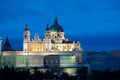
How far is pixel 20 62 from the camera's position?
495ft

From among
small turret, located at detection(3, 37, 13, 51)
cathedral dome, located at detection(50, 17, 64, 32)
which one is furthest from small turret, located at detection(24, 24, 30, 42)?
cathedral dome, located at detection(50, 17, 64, 32)

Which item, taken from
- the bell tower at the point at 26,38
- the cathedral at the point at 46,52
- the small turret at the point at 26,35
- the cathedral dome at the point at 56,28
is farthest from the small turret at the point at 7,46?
the cathedral dome at the point at 56,28

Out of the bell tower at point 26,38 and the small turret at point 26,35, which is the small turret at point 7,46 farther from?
the small turret at point 26,35

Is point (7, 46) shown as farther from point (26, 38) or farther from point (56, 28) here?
point (56, 28)

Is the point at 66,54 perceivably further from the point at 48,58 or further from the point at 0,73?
the point at 0,73

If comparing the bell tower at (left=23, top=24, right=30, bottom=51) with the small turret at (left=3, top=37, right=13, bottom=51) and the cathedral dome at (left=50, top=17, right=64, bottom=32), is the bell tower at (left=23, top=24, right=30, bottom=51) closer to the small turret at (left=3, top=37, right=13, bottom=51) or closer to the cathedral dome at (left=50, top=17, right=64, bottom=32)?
the small turret at (left=3, top=37, right=13, bottom=51)

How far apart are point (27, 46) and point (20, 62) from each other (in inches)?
173

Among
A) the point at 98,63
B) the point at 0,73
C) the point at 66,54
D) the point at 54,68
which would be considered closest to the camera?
the point at 0,73

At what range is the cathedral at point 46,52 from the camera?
150m

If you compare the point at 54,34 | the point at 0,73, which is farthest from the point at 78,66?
the point at 0,73

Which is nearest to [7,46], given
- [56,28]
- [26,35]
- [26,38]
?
[26,35]

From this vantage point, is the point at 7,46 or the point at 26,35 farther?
the point at 7,46

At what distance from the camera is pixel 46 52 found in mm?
154500

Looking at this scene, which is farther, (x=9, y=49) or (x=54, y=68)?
(x=9, y=49)
